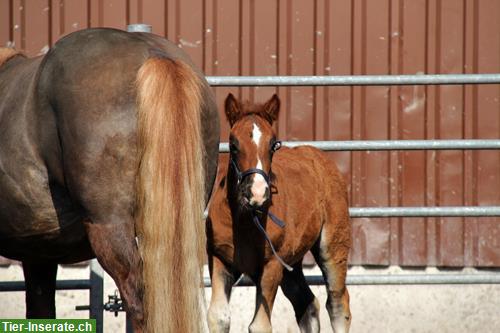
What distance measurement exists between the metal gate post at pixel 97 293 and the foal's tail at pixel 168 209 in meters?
1.63

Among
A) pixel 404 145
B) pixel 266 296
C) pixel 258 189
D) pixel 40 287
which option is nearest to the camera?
pixel 258 189

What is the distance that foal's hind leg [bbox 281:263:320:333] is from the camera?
19.7 ft

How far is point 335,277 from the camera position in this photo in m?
5.82

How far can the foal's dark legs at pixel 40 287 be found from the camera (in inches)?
202

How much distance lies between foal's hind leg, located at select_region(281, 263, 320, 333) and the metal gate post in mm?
1085

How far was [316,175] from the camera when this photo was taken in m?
5.96

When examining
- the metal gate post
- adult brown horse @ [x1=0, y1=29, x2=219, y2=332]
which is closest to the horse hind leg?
the metal gate post

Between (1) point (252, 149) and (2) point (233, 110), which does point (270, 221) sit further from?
(2) point (233, 110)

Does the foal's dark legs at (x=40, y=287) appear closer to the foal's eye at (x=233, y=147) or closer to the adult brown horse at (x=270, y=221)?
the adult brown horse at (x=270, y=221)

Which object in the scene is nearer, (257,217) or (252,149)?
(252,149)

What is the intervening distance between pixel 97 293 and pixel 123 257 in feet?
5.53

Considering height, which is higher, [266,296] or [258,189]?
[258,189]

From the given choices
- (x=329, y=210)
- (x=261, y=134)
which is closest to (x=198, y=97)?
(x=261, y=134)

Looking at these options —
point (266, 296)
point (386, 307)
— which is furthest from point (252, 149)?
point (386, 307)
